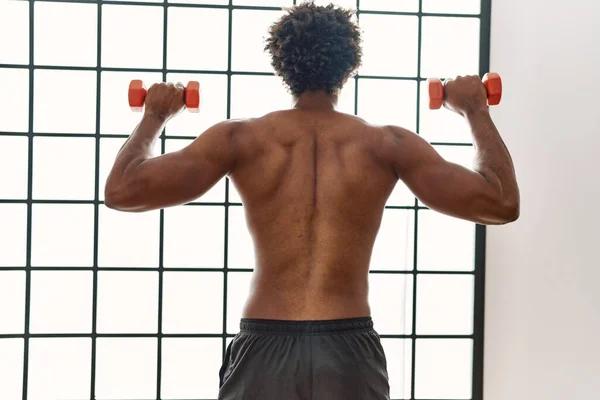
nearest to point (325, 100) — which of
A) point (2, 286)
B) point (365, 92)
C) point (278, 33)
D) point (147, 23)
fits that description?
point (278, 33)

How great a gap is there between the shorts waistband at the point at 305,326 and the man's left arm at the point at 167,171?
1.25 ft

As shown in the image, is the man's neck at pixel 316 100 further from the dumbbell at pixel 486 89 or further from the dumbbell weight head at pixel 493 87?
the dumbbell weight head at pixel 493 87

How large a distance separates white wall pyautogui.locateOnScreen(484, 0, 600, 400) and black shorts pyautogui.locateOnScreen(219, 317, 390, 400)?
3.99 feet

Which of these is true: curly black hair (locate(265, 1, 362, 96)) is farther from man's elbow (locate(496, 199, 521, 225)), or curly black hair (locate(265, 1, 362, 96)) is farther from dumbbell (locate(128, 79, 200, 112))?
man's elbow (locate(496, 199, 521, 225))

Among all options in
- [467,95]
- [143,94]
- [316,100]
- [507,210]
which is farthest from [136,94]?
[507,210]

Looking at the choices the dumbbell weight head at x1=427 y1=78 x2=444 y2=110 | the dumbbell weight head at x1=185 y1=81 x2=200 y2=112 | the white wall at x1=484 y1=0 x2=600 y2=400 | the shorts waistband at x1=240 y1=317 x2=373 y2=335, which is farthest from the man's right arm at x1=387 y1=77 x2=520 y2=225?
the white wall at x1=484 y1=0 x2=600 y2=400

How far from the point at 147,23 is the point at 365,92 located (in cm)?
102

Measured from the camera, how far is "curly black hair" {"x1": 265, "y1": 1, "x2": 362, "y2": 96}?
6.57ft

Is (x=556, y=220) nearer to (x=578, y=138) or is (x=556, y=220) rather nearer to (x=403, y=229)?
(x=578, y=138)

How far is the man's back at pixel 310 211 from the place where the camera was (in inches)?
73.2

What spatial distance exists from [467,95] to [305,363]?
876mm

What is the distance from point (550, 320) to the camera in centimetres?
289

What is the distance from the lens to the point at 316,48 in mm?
2004

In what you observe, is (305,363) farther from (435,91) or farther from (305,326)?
(435,91)
